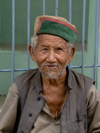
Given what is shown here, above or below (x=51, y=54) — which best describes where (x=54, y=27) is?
above

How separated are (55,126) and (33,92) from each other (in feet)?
1.10

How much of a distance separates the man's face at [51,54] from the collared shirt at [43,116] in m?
0.31

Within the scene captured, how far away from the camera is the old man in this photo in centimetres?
172

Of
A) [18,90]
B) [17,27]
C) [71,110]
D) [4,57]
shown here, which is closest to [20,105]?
[18,90]

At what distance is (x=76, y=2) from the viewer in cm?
534

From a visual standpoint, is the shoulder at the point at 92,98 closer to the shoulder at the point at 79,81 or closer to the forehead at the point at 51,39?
the shoulder at the point at 79,81

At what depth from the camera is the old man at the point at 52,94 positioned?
172 centimetres

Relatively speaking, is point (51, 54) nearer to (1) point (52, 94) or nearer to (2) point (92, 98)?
(1) point (52, 94)

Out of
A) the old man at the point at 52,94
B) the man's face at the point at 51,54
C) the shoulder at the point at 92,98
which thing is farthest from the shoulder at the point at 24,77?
the shoulder at the point at 92,98

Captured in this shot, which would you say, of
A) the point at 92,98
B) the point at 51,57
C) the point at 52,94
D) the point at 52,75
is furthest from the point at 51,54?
the point at 92,98

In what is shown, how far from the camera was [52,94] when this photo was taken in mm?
1896

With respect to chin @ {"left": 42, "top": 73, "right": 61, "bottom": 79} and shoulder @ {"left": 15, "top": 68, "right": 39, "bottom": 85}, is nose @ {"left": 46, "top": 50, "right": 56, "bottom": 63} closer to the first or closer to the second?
chin @ {"left": 42, "top": 73, "right": 61, "bottom": 79}

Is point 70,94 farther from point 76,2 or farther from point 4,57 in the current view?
point 76,2

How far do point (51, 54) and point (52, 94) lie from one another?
39 centimetres
